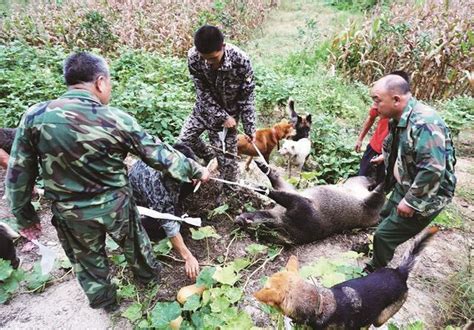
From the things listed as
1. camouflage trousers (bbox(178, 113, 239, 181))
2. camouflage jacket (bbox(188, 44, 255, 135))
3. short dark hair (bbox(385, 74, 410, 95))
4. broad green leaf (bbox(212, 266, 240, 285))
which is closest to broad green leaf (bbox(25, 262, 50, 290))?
broad green leaf (bbox(212, 266, 240, 285))

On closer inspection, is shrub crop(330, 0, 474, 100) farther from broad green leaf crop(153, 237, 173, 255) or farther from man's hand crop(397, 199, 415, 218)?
broad green leaf crop(153, 237, 173, 255)

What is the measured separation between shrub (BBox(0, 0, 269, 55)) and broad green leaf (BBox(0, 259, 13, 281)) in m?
7.18

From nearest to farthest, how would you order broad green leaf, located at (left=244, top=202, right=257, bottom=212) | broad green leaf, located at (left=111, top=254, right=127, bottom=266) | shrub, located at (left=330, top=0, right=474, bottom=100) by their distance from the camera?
broad green leaf, located at (left=111, top=254, right=127, bottom=266)
broad green leaf, located at (left=244, top=202, right=257, bottom=212)
shrub, located at (left=330, top=0, right=474, bottom=100)

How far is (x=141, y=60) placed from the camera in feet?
24.4

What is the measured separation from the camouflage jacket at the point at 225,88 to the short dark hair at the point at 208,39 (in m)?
0.33

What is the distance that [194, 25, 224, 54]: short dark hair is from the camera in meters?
3.17

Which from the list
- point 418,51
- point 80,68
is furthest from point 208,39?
point 418,51

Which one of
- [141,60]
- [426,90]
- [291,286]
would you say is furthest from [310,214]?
[426,90]

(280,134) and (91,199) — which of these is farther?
(280,134)

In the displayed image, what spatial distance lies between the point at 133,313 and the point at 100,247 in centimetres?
55

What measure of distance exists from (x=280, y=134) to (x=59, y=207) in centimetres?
356

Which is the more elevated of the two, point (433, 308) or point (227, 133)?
point (227, 133)

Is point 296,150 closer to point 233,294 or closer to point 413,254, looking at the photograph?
point 413,254

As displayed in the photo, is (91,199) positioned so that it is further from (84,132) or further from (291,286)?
(291,286)
